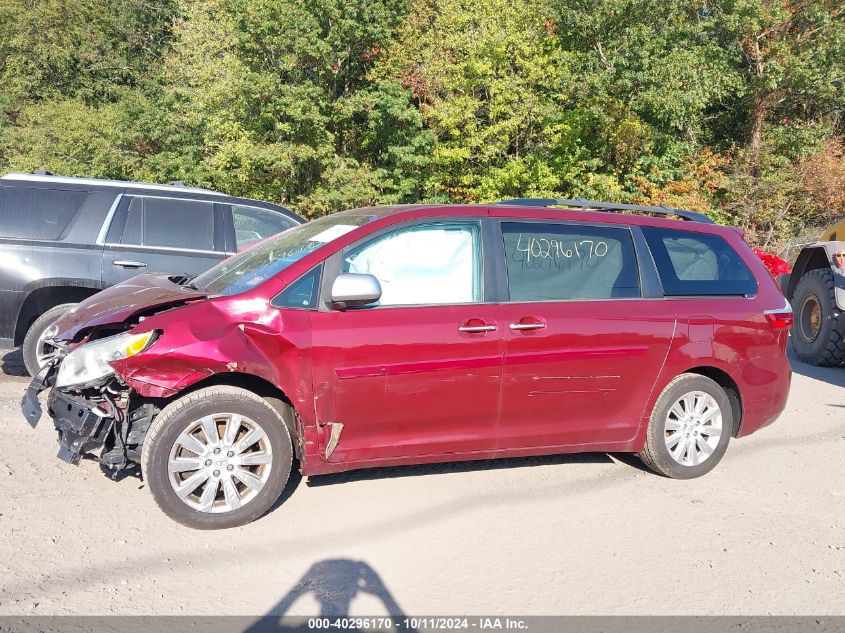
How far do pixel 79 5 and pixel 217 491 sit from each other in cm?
4448

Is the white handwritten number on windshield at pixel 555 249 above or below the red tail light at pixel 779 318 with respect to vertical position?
above

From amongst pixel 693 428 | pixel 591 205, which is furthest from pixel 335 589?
pixel 591 205

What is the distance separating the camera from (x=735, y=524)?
482cm

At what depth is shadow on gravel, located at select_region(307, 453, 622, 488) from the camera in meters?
5.30

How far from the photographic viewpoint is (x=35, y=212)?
24.6 feet

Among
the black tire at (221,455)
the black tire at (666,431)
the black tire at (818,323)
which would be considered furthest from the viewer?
the black tire at (818,323)

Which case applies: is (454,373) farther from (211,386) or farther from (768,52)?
(768,52)

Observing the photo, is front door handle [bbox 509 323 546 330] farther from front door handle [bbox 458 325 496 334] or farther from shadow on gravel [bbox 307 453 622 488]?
shadow on gravel [bbox 307 453 622 488]

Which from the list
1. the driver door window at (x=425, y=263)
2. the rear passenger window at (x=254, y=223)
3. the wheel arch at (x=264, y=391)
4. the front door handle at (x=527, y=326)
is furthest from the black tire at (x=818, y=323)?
the wheel arch at (x=264, y=391)

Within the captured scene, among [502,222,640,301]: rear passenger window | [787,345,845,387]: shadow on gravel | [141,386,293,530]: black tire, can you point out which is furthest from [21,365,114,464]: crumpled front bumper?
[787,345,845,387]: shadow on gravel

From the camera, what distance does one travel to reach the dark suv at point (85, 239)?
736 cm

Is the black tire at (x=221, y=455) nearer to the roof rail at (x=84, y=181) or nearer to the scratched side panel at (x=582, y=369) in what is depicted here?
the scratched side panel at (x=582, y=369)

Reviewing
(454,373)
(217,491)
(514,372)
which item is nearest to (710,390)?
(514,372)

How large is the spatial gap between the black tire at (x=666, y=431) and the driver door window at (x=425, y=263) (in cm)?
163
